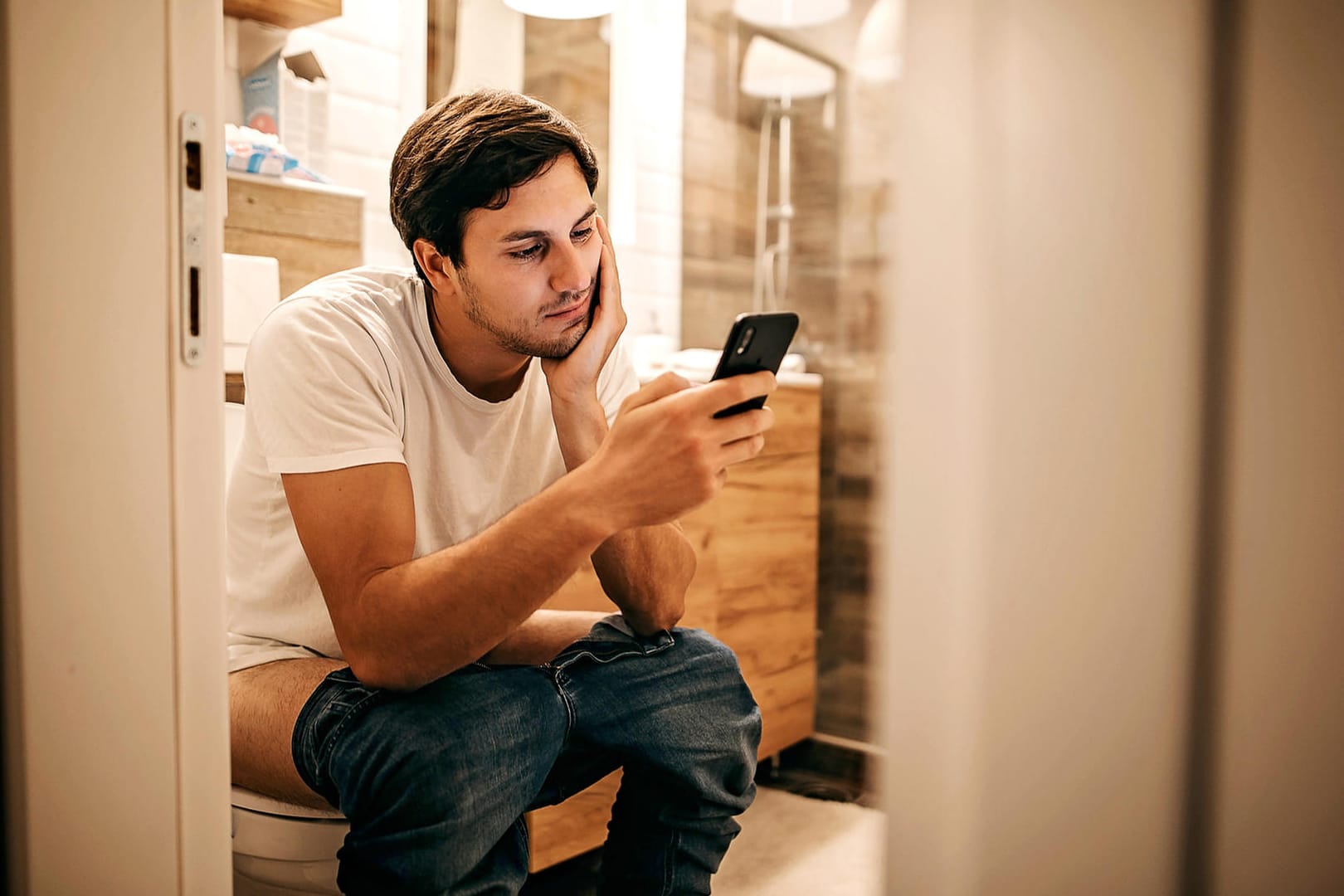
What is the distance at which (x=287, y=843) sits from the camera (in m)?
0.78

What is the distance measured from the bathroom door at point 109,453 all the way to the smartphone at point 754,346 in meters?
0.40

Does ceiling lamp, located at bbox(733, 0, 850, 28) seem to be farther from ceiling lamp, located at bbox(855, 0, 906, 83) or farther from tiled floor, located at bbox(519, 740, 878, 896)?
tiled floor, located at bbox(519, 740, 878, 896)

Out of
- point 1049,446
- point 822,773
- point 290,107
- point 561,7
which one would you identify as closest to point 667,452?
point 1049,446

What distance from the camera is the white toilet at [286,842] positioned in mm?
775

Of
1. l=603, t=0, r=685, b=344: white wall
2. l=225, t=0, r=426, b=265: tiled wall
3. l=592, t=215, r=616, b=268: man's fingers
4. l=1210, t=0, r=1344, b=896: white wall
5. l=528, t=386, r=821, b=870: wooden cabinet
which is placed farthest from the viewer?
l=603, t=0, r=685, b=344: white wall

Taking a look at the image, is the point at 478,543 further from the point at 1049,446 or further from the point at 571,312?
the point at 1049,446

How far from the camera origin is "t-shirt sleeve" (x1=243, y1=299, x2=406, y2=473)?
0.80 m

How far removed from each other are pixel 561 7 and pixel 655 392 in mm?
1194

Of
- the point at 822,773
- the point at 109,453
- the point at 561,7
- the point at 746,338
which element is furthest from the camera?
the point at 822,773

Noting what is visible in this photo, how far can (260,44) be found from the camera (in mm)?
1342

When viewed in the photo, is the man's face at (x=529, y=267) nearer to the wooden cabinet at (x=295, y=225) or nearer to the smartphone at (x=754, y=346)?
the smartphone at (x=754, y=346)

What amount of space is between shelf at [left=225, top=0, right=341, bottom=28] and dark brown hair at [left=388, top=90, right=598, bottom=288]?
462mm

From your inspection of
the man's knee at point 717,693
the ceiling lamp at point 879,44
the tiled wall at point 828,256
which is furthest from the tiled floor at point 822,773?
the ceiling lamp at point 879,44

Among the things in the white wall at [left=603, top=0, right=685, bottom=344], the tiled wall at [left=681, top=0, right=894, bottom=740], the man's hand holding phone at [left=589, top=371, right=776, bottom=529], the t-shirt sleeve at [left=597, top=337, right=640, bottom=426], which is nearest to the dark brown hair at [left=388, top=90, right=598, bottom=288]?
the t-shirt sleeve at [left=597, top=337, right=640, bottom=426]
